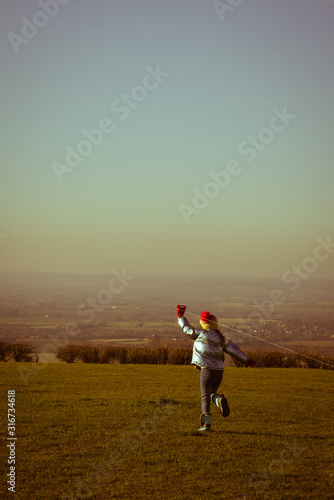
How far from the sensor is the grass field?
7539 millimetres

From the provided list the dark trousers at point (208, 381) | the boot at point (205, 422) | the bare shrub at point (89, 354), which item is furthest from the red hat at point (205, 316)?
the bare shrub at point (89, 354)

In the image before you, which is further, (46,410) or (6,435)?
(46,410)

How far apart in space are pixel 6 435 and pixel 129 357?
61.4 ft

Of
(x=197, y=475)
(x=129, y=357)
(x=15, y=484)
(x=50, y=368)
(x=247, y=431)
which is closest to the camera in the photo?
(x=15, y=484)

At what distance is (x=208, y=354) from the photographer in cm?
1127

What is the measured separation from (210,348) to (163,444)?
2.29 metres

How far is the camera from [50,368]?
2322 cm

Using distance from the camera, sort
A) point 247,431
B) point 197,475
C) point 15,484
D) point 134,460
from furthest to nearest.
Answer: point 247,431, point 134,460, point 197,475, point 15,484

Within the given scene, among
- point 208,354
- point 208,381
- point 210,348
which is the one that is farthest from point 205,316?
point 208,381

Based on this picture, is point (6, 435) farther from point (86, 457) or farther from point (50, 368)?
point (50, 368)

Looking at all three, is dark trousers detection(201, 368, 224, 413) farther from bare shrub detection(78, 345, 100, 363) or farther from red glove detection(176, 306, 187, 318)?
bare shrub detection(78, 345, 100, 363)

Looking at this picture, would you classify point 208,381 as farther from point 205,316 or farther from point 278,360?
point 278,360

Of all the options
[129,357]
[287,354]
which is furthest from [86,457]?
[287,354]

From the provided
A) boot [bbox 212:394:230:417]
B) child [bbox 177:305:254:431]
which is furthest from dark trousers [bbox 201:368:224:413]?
boot [bbox 212:394:230:417]
